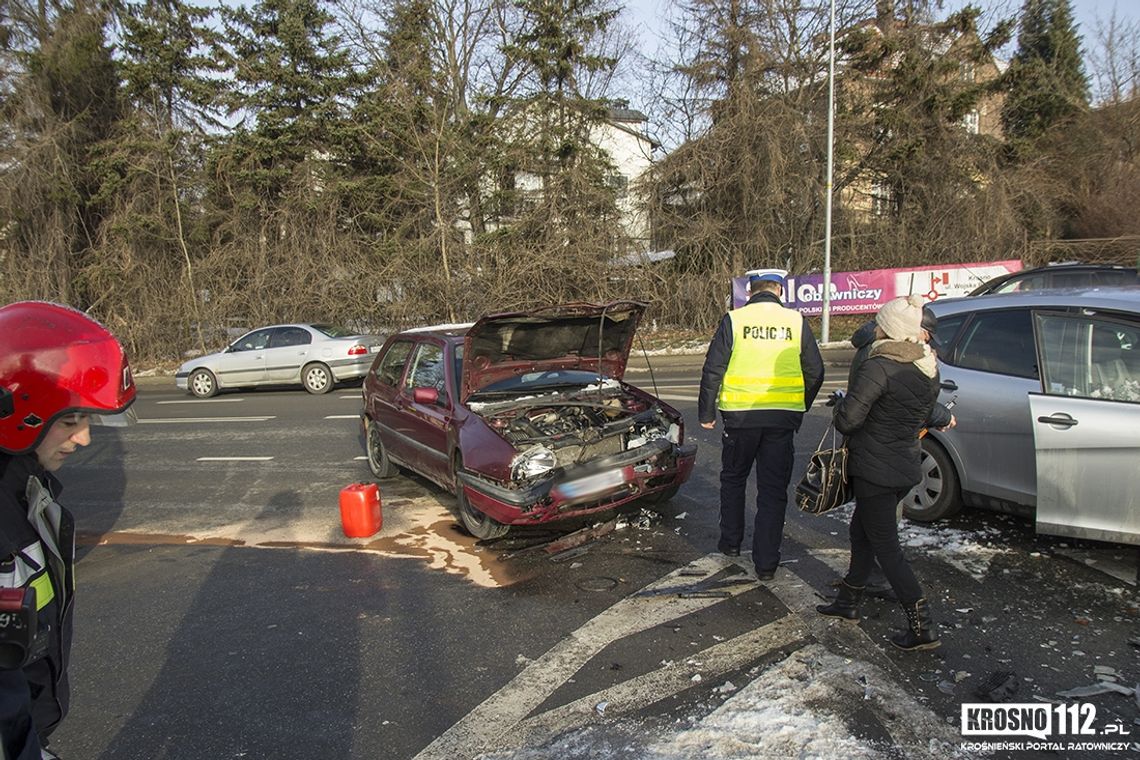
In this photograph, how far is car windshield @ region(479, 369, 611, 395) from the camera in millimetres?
5902

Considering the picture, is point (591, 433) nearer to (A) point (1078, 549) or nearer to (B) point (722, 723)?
(B) point (722, 723)

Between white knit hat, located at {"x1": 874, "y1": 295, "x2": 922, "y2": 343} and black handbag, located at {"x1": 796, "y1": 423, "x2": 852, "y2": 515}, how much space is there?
65 cm

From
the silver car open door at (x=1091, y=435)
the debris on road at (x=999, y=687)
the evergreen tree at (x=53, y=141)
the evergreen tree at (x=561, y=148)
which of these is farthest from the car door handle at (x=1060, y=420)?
the evergreen tree at (x=53, y=141)

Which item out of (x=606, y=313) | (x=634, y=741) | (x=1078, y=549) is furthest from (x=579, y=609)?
(x=1078, y=549)

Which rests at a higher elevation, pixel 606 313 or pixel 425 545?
pixel 606 313

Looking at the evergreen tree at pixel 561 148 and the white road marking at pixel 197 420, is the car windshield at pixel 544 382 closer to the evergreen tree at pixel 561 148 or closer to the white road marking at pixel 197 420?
the white road marking at pixel 197 420

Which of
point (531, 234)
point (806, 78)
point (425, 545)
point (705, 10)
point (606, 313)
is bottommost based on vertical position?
point (425, 545)

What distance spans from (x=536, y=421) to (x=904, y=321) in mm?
2902

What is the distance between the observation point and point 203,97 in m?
22.9

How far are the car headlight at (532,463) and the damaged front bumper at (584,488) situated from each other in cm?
9

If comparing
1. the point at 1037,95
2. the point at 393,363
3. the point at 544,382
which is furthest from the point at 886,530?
the point at 1037,95

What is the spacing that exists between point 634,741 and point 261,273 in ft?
72.0

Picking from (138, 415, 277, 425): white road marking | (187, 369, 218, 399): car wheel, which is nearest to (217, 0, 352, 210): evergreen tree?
(187, 369, 218, 399): car wheel

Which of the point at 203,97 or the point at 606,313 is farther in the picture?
the point at 203,97
